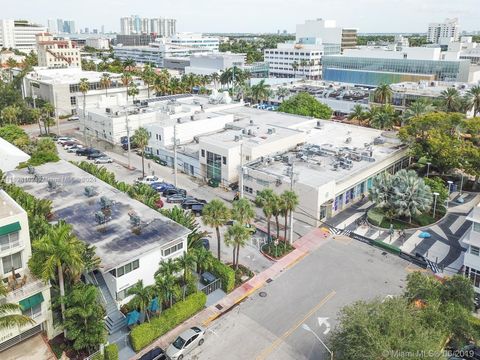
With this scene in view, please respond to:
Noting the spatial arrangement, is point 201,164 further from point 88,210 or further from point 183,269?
point 183,269

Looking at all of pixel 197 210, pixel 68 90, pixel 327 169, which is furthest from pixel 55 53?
pixel 327 169

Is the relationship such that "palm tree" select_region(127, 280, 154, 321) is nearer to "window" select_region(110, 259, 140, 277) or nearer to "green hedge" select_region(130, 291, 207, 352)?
"green hedge" select_region(130, 291, 207, 352)

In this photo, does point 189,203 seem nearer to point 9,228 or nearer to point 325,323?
point 325,323

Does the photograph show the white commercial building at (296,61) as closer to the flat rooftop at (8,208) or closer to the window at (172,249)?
the window at (172,249)

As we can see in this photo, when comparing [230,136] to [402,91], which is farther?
[402,91]

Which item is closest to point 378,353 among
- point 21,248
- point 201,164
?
point 21,248

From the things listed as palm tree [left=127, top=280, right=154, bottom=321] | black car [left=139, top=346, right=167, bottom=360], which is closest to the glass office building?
palm tree [left=127, top=280, right=154, bottom=321]

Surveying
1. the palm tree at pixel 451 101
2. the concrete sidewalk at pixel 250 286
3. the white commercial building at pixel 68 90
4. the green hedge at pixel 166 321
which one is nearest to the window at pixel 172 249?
the green hedge at pixel 166 321
